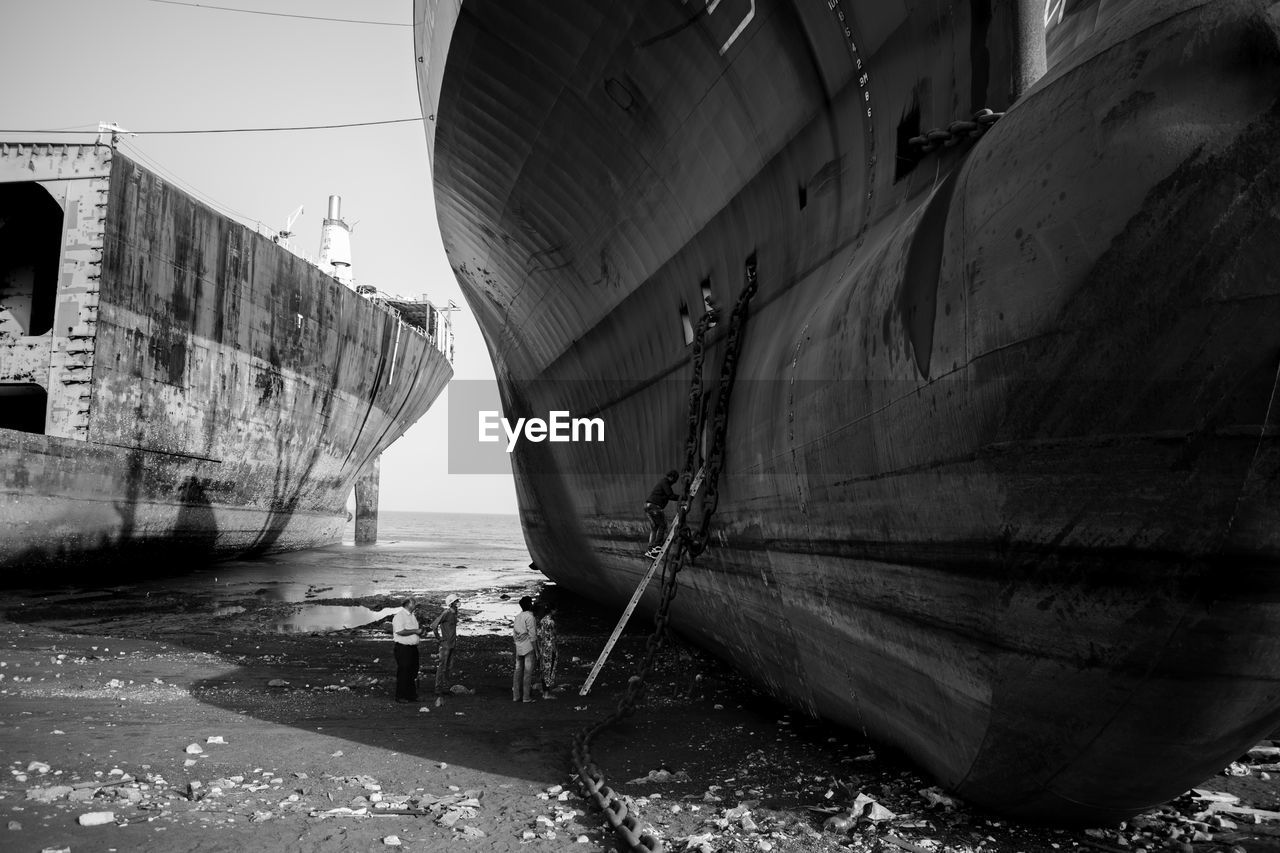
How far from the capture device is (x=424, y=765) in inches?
196

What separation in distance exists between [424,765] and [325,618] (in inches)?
337

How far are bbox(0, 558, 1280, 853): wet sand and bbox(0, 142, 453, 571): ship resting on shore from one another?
665 centimetres

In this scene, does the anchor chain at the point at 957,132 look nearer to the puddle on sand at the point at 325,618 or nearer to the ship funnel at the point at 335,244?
the puddle on sand at the point at 325,618

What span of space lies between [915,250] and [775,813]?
271 cm

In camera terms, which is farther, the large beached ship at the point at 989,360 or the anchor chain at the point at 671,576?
the anchor chain at the point at 671,576

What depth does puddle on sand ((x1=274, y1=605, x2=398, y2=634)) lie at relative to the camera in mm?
11508

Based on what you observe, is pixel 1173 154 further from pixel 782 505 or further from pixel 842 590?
pixel 782 505

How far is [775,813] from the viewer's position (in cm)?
394

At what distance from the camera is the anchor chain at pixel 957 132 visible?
13.5 feet

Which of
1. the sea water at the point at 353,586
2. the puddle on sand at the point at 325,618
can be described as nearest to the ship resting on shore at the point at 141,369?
the sea water at the point at 353,586

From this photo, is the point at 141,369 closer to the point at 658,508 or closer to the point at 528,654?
the point at 528,654

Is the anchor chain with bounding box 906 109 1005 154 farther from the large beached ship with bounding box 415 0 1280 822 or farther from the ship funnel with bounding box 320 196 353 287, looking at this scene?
the ship funnel with bounding box 320 196 353 287

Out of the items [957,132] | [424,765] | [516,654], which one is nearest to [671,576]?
[424,765]

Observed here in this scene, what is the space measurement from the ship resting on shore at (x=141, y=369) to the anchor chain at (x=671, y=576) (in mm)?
13073
